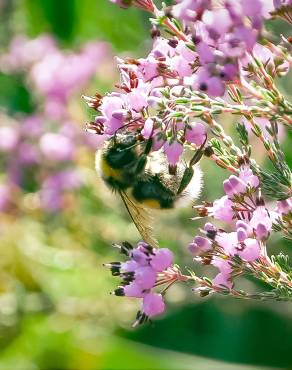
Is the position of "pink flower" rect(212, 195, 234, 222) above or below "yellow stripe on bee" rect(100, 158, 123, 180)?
above

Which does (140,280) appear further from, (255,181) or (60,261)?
(60,261)

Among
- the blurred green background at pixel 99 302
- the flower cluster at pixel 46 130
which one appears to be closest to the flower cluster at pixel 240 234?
the blurred green background at pixel 99 302

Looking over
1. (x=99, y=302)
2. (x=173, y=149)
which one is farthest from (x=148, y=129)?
(x=99, y=302)

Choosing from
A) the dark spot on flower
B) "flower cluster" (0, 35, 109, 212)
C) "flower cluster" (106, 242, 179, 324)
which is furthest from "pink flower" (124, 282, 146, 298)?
"flower cluster" (0, 35, 109, 212)

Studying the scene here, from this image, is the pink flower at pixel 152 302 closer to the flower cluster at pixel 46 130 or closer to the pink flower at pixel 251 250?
the pink flower at pixel 251 250

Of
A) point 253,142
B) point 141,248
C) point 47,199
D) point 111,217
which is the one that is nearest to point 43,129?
point 47,199

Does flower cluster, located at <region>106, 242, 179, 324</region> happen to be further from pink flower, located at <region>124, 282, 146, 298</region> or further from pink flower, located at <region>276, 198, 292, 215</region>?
pink flower, located at <region>276, 198, 292, 215</region>
